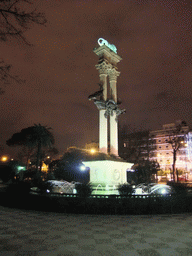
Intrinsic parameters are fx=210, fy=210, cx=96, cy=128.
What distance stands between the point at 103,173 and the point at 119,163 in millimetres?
1983

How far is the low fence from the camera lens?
37.9ft

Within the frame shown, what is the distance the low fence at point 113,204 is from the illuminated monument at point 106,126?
429 cm

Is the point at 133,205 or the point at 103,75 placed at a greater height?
the point at 103,75

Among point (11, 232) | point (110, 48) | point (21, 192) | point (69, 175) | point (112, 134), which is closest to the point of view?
point (11, 232)

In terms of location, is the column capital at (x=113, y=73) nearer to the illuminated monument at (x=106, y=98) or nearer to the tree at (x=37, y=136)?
the illuminated monument at (x=106, y=98)

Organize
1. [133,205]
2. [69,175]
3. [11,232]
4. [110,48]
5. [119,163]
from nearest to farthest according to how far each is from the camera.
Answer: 1. [11,232]
2. [133,205]
3. [119,163]
4. [110,48]
5. [69,175]

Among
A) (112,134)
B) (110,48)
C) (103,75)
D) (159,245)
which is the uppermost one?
(110,48)

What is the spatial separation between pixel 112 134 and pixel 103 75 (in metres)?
6.37

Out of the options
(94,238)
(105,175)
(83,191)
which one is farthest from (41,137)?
(94,238)

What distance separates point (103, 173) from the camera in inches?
691

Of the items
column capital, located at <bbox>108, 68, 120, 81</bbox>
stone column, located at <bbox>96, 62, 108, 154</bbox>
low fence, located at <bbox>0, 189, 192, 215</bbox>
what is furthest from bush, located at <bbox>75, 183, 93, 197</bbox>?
column capital, located at <bbox>108, 68, 120, 81</bbox>

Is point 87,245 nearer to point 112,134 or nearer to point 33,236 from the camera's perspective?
point 33,236

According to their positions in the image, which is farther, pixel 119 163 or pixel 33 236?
pixel 119 163

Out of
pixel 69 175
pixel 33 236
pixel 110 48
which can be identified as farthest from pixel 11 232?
pixel 69 175
